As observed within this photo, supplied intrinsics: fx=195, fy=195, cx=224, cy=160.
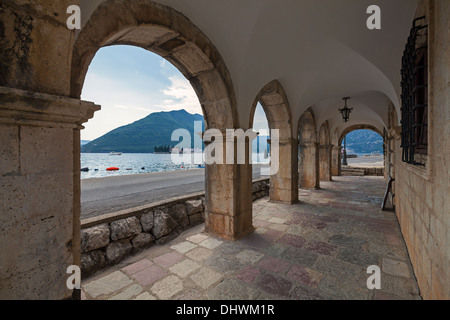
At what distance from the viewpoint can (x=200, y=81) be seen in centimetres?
344

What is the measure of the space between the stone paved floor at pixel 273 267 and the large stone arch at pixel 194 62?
48cm

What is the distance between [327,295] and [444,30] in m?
2.45

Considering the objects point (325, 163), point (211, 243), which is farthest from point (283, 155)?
point (325, 163)

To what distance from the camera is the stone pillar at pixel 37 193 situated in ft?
3.96

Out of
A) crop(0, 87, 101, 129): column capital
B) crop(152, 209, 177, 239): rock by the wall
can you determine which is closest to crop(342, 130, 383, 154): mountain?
crop(152, 209, 177, 239): rock by the wall

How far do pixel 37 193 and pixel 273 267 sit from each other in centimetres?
257

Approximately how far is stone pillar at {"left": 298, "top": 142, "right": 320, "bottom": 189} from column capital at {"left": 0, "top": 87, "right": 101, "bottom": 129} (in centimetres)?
825

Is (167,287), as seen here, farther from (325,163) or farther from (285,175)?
(325,163)

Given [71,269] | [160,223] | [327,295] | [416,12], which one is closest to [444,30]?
[416,12]

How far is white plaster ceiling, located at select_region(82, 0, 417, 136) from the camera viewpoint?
2.82 meters

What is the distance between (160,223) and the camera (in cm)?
351

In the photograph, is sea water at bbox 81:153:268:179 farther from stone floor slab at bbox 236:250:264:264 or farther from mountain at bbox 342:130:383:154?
mountain at bbox 342:130:383:154

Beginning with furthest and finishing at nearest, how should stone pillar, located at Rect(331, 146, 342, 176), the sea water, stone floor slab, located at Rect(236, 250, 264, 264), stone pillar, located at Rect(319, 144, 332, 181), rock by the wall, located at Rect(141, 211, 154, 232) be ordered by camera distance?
the sea water, stone pillar, located at Rect(331, 146, 342, 176), stone pillar, located at Rect(319, 144, 332, 181), rock by the wall, located at Rect(141, 211, 154, 232), stone floor slab, located at Rect(236, 250, 264, 264)
